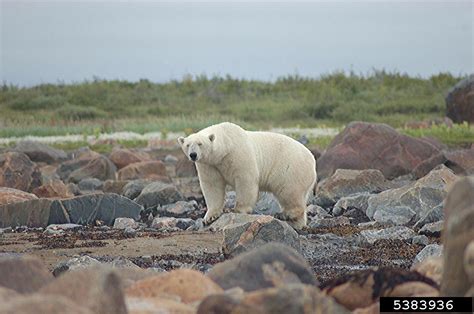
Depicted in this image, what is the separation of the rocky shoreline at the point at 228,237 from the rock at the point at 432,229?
0.02 metres

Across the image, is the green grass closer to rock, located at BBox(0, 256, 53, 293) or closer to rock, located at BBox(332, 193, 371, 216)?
rock, located at BBox(332, 193, 371, 216)

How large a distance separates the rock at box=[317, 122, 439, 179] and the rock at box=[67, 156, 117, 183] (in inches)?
160

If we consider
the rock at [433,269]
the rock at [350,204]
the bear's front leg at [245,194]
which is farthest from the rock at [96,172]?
the rock at [433,269]

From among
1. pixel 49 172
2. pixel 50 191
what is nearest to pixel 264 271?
pixel 50 191

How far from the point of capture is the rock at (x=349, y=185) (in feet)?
52.1

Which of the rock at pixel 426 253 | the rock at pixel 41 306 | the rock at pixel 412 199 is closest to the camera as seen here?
the rock at pixel 41 306

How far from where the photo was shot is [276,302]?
454 cm

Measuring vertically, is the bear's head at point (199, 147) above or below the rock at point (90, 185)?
above

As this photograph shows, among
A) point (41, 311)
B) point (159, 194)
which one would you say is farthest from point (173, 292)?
point (159, 194)

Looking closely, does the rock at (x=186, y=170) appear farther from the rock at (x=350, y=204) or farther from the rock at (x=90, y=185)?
the rock at (x=350, y=204)

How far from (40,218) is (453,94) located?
61.8 feet

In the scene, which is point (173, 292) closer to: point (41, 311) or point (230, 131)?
point (41, 311)

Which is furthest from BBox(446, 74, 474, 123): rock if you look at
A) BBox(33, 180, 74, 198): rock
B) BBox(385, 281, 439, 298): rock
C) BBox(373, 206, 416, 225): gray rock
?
BBox(385, 281, 439, 298): rock

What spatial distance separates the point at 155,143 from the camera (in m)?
26.0
